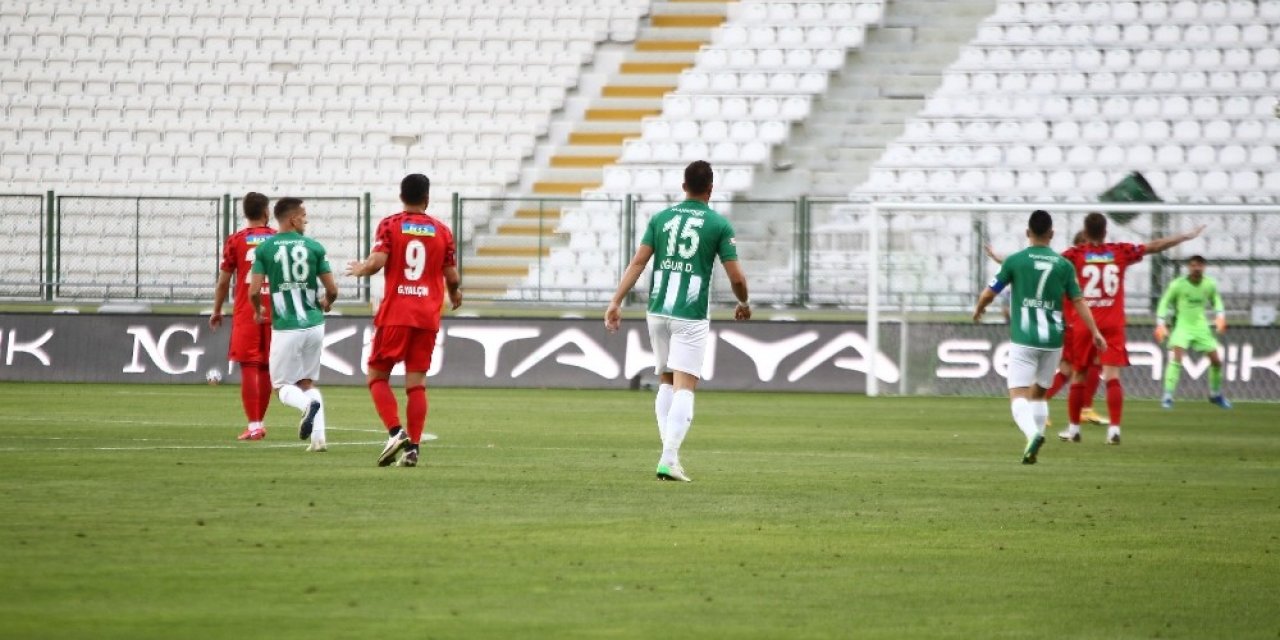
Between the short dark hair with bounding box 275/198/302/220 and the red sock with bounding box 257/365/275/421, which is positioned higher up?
the short dark hair with bounding box 275/198/302/220

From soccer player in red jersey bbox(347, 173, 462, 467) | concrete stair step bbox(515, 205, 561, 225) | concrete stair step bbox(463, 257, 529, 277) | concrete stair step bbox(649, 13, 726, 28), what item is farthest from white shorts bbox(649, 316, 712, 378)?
concrete stair step bbox(649, 13, 726, 28)

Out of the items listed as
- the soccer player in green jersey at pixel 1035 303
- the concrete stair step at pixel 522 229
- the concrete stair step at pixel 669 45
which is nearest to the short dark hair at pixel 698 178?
the soccer player in green jersey at pixel 1035 303

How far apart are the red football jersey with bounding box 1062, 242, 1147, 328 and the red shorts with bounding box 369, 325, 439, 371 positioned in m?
7.73

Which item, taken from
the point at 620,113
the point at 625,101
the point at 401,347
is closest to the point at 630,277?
the point at 401,347

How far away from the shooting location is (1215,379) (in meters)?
24.6

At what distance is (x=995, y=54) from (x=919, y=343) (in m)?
9.75

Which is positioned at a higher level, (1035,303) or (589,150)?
(589,150)

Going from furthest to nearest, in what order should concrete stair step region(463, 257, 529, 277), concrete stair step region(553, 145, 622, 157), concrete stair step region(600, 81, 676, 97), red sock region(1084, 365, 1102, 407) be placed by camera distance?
concrete stair step region(600, 81, 676, 97) < concrete stair step region(553, 145, 622, 157) < concrete stair step region(463, 257, 529, 277) < red sock region(1084, 365, 1102, 407)

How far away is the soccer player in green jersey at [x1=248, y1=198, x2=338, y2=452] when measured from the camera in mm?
15648

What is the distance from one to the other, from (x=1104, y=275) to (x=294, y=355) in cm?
810

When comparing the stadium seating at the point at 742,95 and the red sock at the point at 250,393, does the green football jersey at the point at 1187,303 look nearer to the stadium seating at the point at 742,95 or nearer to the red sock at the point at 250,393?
the stadium seating at the point at 742,95

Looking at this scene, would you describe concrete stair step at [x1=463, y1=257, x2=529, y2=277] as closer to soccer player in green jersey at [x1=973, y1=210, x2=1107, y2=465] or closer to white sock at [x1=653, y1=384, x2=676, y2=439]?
soccer player in green jersey at [x1=973, y1=210, x2=1107, y2=465]

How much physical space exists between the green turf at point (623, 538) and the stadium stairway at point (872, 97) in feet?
54.1

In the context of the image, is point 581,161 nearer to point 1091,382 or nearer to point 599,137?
point 599,137
